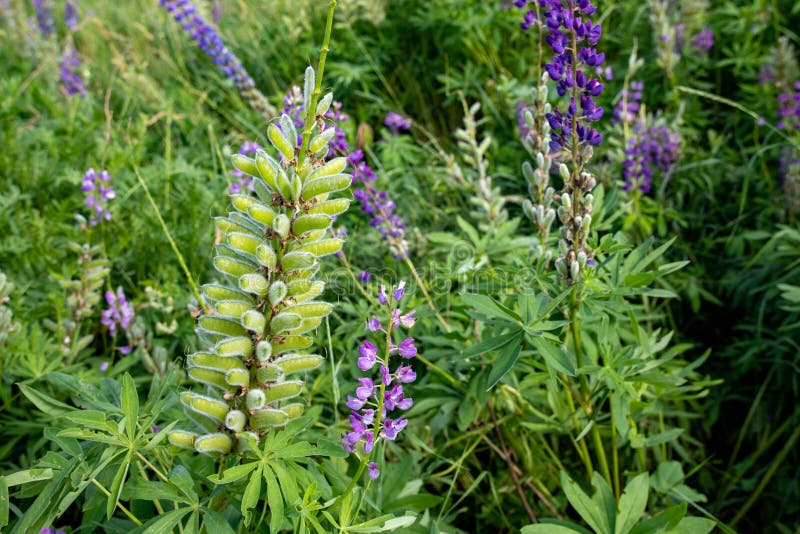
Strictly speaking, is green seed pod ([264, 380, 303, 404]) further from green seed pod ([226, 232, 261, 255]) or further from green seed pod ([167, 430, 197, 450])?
green seed pod ([226, 232, 261, 255])

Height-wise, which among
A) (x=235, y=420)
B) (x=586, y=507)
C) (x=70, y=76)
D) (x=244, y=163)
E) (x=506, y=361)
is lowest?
(x=586, y=507)

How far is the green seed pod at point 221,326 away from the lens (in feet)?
4.51

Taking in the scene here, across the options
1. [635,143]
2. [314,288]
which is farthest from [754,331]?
[314,288]

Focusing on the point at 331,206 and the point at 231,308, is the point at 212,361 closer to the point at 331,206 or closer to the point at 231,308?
the point at 231,308

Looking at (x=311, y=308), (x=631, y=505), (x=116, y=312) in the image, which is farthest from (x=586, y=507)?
(x=116, y=312)

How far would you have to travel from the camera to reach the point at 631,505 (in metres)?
1.75

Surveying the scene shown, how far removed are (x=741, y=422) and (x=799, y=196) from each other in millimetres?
952

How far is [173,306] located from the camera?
2707mm

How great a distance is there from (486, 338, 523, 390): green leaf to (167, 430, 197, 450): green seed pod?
63cm

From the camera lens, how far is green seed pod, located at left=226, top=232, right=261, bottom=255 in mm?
1321

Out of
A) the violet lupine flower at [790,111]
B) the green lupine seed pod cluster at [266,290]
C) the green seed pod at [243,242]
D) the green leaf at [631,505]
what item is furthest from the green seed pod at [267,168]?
the violet lupine flower at [790,111]

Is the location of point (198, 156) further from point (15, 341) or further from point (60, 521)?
point (60, 521)

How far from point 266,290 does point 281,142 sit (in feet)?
0.92

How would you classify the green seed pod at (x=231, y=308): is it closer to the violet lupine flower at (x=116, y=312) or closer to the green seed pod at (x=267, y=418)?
the green seed pod at (x=267, y=418)
